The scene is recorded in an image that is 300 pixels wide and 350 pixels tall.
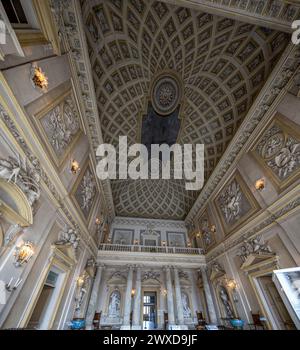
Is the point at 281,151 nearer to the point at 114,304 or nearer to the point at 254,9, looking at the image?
the point at 254,9

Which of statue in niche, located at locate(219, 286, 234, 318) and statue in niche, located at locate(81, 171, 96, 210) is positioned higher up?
statue in niche, located at locate(81, 171, 96, 210)

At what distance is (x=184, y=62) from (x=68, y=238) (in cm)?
1215

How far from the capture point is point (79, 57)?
267 inches

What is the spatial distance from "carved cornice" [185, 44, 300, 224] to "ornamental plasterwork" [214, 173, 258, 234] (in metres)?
0.94

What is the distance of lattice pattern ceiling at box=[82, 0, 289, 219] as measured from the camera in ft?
24.7

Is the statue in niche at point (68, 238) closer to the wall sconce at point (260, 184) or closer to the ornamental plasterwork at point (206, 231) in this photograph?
the wall sconce at point (260, 184)

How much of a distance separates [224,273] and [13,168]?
41.6ft

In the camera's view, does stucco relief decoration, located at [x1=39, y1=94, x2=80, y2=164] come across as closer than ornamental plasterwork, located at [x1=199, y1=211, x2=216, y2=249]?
Yes

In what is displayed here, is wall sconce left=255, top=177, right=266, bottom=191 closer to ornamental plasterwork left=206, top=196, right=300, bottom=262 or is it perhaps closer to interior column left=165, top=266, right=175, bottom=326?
ornamental plasterwork left=206, top=196, right=300, bottom=262

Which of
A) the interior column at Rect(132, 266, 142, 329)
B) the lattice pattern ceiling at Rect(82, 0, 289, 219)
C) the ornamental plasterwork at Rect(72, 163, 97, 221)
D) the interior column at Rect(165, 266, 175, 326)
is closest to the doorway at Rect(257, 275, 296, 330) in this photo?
the interior column at Rect(165, 266, 175, 326)

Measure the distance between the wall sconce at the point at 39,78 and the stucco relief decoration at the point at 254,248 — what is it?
11.5 meters

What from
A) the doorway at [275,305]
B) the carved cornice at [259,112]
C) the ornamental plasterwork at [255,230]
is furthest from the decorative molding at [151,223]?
the doorway at [275,305]

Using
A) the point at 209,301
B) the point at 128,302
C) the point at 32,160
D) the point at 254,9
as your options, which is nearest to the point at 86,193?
the point at 32,160

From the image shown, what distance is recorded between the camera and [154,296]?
13.2 m
